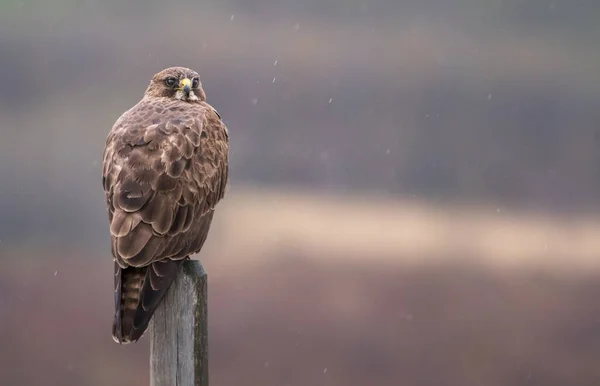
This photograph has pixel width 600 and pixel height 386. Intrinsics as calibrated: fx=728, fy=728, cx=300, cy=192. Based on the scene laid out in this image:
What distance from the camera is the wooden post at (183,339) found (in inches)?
157

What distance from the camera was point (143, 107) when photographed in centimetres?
588

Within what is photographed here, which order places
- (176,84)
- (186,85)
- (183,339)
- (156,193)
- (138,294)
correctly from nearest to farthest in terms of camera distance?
(183,339) < (138,294) < (156,193) < (186,85) < (176,84)

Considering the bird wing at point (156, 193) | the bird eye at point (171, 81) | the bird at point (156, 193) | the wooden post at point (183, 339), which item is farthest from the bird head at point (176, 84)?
the wooden post at point (183, 339)

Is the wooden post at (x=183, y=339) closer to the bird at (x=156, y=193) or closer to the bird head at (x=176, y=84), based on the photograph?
the bird at (x=156, y=193)

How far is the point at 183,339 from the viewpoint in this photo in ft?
13.1

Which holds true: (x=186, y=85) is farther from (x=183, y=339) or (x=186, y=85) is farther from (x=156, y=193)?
(x=183, y=339)

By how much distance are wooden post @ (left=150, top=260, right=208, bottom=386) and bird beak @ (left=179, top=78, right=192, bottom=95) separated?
2.92 m

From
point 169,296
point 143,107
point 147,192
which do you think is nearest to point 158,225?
point 147,192

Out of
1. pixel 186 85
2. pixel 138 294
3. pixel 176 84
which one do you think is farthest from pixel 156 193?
pixel 176 84

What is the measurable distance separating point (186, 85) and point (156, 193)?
208 cm

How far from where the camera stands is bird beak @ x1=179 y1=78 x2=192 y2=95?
6.68 meters

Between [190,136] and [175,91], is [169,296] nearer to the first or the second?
[190,136]

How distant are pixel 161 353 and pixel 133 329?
0.77 feet

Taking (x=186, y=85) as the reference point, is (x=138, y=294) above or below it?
below
